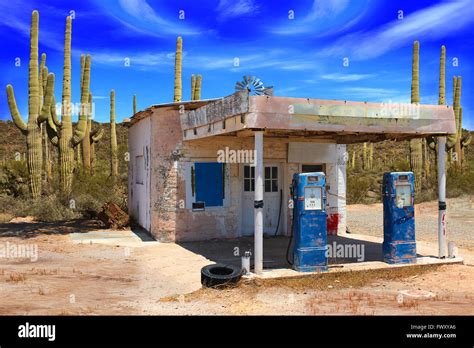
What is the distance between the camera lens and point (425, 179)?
86.0ft

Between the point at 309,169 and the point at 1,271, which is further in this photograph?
the point at 309,169

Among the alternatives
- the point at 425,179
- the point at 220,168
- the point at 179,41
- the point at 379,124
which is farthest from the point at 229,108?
the point at 425,179

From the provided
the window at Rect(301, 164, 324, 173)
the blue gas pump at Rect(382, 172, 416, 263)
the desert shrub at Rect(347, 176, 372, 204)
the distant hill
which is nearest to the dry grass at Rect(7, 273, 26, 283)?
the blue gas pump at Rect(382, 172, 416, 263)

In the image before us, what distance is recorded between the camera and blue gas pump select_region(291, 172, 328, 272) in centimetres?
841

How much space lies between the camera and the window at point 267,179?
13250mm

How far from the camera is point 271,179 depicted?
13336mm

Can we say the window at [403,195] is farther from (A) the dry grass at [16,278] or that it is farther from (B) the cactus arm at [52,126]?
(B) the cactus arm at [52,126]

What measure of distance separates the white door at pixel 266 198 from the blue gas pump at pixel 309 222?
184 inches

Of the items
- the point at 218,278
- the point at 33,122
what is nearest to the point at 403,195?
the point at 218,278

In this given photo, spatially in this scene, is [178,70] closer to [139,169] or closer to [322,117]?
[139,169]

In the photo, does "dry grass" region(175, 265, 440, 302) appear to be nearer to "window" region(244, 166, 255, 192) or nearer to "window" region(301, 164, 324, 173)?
"window" region(301, 164, 324, 173)

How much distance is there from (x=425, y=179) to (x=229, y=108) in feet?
67.5
